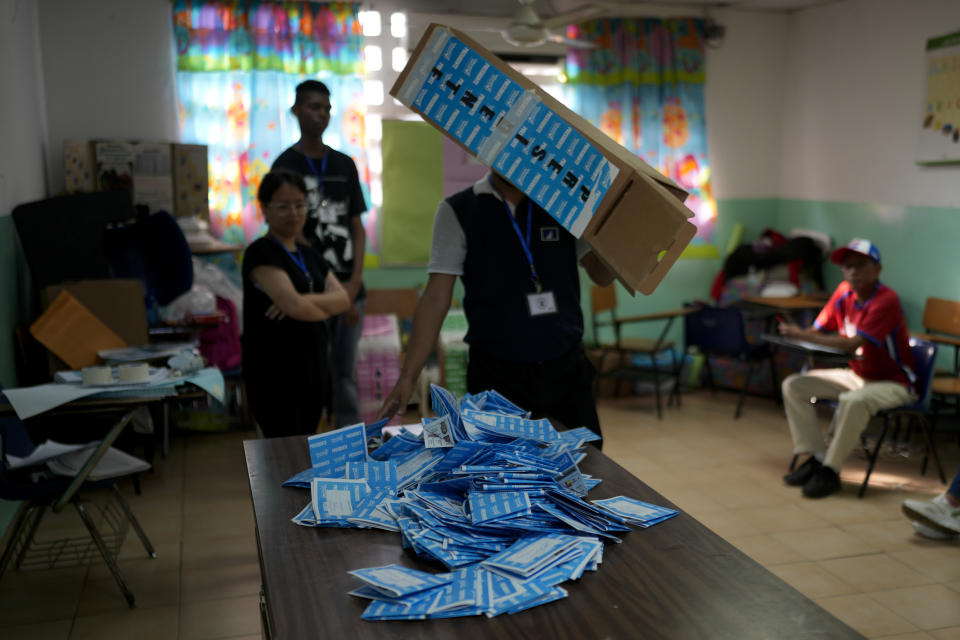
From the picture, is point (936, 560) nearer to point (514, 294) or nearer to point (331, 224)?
point (514, 294)

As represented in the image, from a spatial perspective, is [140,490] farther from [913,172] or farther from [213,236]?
[913,172]

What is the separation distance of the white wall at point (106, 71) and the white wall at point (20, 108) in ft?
0.51

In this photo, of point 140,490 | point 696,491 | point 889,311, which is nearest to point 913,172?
point 889,311

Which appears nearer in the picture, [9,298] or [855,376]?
[9,298]

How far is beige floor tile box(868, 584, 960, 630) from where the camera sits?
308cm

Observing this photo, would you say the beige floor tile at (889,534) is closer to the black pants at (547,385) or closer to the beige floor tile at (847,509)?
the beige floor tile at (847,509)

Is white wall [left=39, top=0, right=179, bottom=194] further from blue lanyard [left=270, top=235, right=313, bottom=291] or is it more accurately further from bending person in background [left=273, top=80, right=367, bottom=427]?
blue lanyard [left=270, top=235, right=313, bottom=291]

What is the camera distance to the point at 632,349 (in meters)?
6.22

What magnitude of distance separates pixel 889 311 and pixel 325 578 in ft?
12.6

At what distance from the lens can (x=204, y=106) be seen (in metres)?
5.83

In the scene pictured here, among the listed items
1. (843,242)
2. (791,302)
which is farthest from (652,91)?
(791,302)

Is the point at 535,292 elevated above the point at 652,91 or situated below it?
below

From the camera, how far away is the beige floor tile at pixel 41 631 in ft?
9.75

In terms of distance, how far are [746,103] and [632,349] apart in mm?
2436
